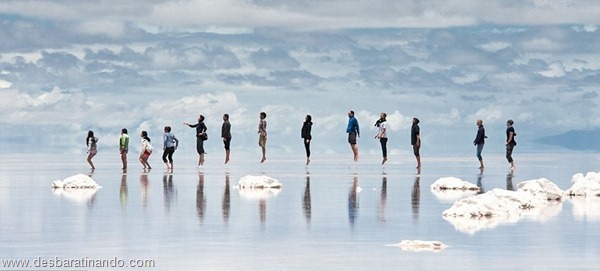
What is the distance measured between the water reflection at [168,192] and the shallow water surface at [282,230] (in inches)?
1.1

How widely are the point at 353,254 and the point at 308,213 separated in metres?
7.75

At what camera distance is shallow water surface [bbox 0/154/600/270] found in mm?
16109

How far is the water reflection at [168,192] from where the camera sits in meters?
26.8

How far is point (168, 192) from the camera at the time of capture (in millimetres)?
32188

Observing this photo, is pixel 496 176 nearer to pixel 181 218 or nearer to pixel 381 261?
pixel 181 218

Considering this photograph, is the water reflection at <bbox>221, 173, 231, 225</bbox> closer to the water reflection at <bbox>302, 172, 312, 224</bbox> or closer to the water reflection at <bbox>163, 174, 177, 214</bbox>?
the water reflection at <bbox>163, 174, 177, 214</bbox>

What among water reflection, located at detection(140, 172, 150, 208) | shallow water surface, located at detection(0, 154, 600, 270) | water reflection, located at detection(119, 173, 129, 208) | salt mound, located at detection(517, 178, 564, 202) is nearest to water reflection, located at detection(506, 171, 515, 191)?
shallow water surface, located at detection(0, 154, 600, 270)

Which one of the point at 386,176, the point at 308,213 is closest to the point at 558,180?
the point at 386,176

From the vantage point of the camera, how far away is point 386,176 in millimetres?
43000

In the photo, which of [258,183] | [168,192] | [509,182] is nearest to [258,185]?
[258,183]

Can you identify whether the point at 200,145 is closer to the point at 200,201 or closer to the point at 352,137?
the point at 352,137

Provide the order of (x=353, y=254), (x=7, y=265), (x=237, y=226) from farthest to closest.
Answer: (x=237, y=226) < (x=353, y=254) < (x=7, y=265)

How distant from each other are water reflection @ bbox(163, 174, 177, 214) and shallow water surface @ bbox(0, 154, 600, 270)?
3 cm

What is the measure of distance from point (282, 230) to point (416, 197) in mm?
10048
